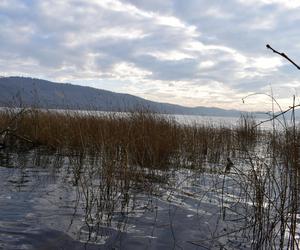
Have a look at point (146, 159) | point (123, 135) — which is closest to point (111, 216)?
point (123, 135)

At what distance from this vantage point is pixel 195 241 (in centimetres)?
312

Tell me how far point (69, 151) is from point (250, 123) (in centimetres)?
736

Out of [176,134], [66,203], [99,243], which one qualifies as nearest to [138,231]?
[99,243]

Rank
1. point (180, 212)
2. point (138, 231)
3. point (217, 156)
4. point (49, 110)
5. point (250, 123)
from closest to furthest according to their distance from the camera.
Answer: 1. point (138, 231)
2. point (180, 212)
3. point (217, 156)
4. point (49, 110)
5. point (250, 123)

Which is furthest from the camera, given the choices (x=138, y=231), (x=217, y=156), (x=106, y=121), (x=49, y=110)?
(x=49, y=110)

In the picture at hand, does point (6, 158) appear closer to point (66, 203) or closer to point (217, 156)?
point (66, 203)

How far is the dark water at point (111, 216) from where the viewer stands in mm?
3010

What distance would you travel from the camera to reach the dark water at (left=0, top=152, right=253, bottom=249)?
301 centimetres

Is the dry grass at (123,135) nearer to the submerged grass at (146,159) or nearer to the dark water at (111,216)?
the submerged grass at (146,159)

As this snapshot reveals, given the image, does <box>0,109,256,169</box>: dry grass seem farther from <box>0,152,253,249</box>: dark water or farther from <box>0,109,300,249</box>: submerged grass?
<box>0,152,253,249</box>: dark water

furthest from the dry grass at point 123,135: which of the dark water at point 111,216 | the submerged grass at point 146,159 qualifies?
the dark water at point 111,216

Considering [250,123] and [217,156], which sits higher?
[250,123]

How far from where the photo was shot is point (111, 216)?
3432 mm

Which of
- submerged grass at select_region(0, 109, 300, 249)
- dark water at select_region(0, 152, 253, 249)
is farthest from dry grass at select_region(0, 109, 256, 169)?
dark water at select_region(0, 152, 253, 249)
